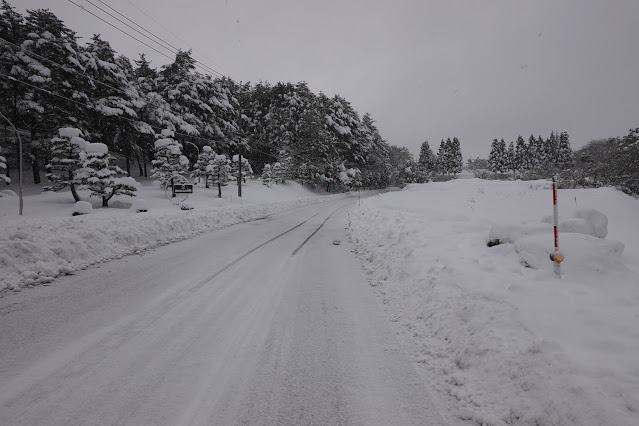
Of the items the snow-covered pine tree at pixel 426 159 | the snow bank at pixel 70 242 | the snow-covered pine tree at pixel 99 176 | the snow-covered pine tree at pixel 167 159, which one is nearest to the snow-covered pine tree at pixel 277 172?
the snow-covered pine tree at pixel 167 159

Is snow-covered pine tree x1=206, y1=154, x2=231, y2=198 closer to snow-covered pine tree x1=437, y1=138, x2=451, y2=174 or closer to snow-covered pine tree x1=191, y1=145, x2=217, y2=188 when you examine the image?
snow-covered pine tree x1=191, y1=145, x2=217, y2=188

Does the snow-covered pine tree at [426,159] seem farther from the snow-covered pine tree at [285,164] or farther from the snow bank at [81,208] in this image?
the snow bank at [81,208]

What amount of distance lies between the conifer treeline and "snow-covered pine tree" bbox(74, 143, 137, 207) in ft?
15.5

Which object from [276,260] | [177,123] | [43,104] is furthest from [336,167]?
[276,260]

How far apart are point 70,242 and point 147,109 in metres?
28.7

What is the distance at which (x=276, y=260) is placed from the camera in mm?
8023

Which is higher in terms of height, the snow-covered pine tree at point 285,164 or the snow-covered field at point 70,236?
the snow-covered pine tree at point 285,164

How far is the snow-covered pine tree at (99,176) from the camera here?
17953 mm

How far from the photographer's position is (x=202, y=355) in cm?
337

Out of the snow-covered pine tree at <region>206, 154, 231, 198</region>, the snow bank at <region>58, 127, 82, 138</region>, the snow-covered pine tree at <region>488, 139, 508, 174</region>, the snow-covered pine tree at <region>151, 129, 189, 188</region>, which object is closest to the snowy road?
the snow bank at <region>58, 127, 82, 138</region>

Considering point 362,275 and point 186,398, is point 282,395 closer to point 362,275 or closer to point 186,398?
point 186,398

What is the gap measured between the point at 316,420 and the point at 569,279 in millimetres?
4169

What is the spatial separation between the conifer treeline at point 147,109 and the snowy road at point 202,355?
51.1ft

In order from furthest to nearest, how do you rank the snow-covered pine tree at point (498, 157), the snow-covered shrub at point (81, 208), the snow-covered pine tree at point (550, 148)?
1. the snow-covered pine tree at point (498, 157)
2. the snow-covered pine tree at point (550, 148)
3. the snow-covered shrub at point (81, 208)
